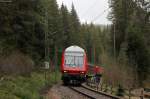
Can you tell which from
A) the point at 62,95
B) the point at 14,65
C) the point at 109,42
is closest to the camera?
the point at 62,95

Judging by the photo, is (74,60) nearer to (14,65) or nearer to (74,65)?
(74,65)

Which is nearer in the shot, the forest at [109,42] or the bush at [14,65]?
the bush at [14,65]

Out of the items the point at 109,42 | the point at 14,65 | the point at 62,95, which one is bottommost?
the point at 62,95

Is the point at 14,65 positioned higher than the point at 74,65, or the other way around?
the point at 14,65

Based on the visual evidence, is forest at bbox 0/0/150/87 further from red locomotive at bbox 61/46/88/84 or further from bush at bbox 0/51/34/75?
red locomotive at bbox 61/46/88/84

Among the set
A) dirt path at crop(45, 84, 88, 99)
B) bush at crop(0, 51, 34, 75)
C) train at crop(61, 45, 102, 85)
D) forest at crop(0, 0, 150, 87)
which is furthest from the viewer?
forest at crop(0, 0, 150, 87)

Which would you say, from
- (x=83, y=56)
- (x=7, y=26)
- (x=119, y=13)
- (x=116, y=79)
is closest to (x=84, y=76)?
(x=83, y=56)

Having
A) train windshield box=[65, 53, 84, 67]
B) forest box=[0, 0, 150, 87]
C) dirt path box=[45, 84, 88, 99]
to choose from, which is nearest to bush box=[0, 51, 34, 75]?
forest box=[0, 0, 150, 87]

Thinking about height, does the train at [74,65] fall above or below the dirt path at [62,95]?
above

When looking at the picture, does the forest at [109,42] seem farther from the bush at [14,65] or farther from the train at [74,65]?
the train at [74,65]

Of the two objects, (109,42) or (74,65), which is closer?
(74,65)

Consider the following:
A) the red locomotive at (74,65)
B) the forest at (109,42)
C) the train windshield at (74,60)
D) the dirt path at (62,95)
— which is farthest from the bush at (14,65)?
the dirt path at (62,95)

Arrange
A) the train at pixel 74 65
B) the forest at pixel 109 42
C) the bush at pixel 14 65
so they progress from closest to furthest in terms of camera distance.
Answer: the bush at pixel 14 65, the train at pixel 74 65, the forest at pixel 109 42

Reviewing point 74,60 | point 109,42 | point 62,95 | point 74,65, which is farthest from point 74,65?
point 109,42
